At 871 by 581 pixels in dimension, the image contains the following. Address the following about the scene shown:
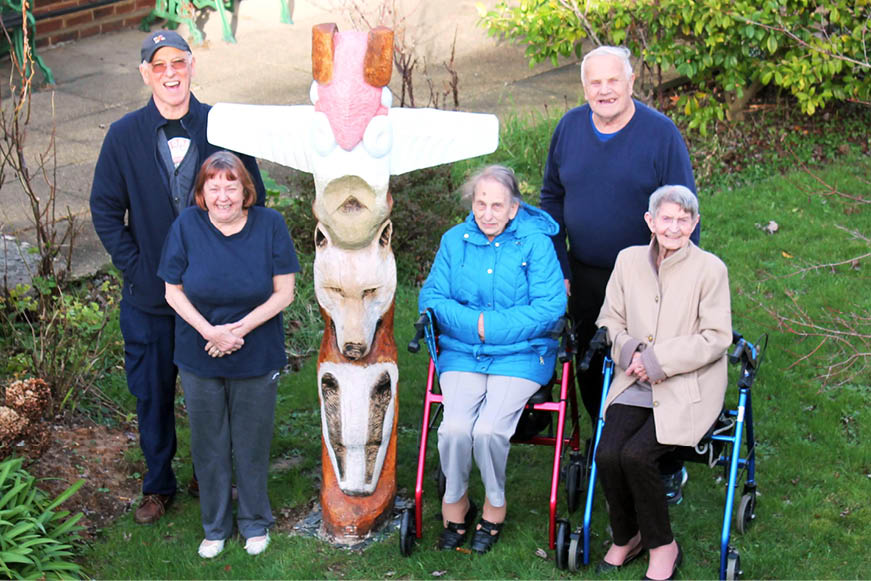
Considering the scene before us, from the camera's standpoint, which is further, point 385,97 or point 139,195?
point 139,195

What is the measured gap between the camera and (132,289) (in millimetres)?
4508

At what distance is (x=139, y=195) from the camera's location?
14.5ft

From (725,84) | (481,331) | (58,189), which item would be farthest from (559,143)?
(58,189)

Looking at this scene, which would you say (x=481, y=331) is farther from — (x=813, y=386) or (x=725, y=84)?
(x=725, y=84)

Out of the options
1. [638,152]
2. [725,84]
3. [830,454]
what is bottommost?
[830,454]

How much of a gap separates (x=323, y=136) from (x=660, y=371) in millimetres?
1680

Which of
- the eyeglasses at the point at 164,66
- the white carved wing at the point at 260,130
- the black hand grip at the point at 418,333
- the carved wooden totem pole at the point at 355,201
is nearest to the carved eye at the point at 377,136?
the carved wooden totem pole at the point at 355,201

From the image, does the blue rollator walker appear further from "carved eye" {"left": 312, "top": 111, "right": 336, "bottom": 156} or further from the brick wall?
the brick wall

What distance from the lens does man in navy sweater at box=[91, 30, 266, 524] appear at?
4.34m

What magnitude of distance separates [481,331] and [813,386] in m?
2.36

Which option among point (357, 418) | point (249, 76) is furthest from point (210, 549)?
point (249, 76)

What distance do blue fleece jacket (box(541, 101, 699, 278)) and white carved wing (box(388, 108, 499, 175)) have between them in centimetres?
47

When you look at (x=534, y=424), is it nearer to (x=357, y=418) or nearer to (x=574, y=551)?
(x=574, y=551)

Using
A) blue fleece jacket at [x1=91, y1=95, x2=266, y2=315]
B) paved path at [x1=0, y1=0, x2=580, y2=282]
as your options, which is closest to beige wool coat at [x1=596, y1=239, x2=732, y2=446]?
blue fleece jacket at [x1=91, y1=95, x2=266, y2=315]
